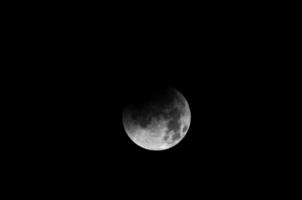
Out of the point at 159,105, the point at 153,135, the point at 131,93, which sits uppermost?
the point at 131,93

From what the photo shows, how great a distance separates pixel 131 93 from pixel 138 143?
3.93 ft

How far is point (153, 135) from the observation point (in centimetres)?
551

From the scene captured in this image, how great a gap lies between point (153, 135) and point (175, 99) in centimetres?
94

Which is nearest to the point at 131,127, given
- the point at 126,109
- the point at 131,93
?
the point at 126,109

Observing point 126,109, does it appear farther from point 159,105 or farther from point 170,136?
point 170,136

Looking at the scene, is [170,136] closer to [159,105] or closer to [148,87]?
[159,105]

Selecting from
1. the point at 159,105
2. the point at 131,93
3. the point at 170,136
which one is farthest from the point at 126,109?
the point at 170,136

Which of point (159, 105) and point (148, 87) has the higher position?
point (148, 87)

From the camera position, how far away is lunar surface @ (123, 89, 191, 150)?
17.7 feet

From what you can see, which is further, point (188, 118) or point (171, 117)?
point (188, 118)

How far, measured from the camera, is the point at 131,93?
559 centimetres

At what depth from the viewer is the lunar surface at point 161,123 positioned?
539 cm

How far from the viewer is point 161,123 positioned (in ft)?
17.6

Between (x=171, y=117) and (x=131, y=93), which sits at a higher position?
(x=131, y=93)
